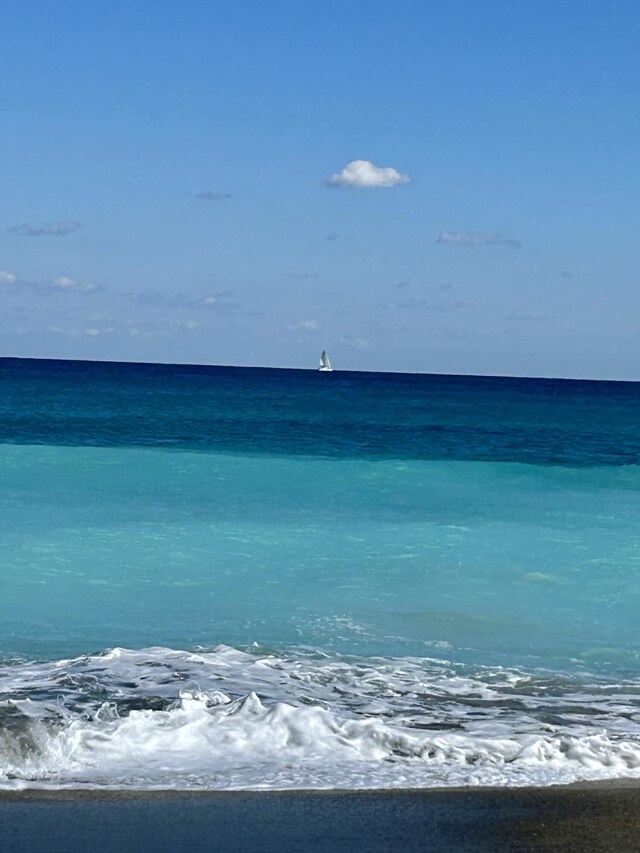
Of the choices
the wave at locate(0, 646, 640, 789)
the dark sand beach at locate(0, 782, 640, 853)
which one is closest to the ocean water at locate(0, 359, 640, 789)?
the wave at locate(0, 646, 640, 789)

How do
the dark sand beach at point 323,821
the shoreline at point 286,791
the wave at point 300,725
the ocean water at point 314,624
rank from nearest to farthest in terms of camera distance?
1. the dark sand beach at point 323,821
2. the shoreline at point 286,791
3. the wave at point 300,725
4. the ocean water at point 314,624

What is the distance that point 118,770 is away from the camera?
4512 millimetres

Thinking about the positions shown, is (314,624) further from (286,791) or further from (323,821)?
(323,821)

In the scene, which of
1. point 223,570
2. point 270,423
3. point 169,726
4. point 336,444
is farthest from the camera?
point 270,423

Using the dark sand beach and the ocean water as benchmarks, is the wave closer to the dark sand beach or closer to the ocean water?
the ocean water

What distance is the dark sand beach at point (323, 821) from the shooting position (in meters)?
3.78

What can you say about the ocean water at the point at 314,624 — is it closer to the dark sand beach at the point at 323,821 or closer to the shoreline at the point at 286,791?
the shoreline at the point at 286,791

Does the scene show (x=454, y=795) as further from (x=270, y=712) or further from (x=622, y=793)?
(x=270, y=712)

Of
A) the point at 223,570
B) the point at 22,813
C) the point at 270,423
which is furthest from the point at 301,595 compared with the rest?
the point at 270,423

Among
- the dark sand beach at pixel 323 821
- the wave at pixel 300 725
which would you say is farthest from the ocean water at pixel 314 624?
the dark sand beach at pixel 323 821

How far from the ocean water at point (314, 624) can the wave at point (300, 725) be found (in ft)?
0.05

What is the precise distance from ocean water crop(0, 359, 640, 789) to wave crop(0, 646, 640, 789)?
0.6 inches

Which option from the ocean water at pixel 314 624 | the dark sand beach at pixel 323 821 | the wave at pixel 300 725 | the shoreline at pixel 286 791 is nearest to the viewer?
the dark sand beach at pixel 323 821

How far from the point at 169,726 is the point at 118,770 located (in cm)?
55
